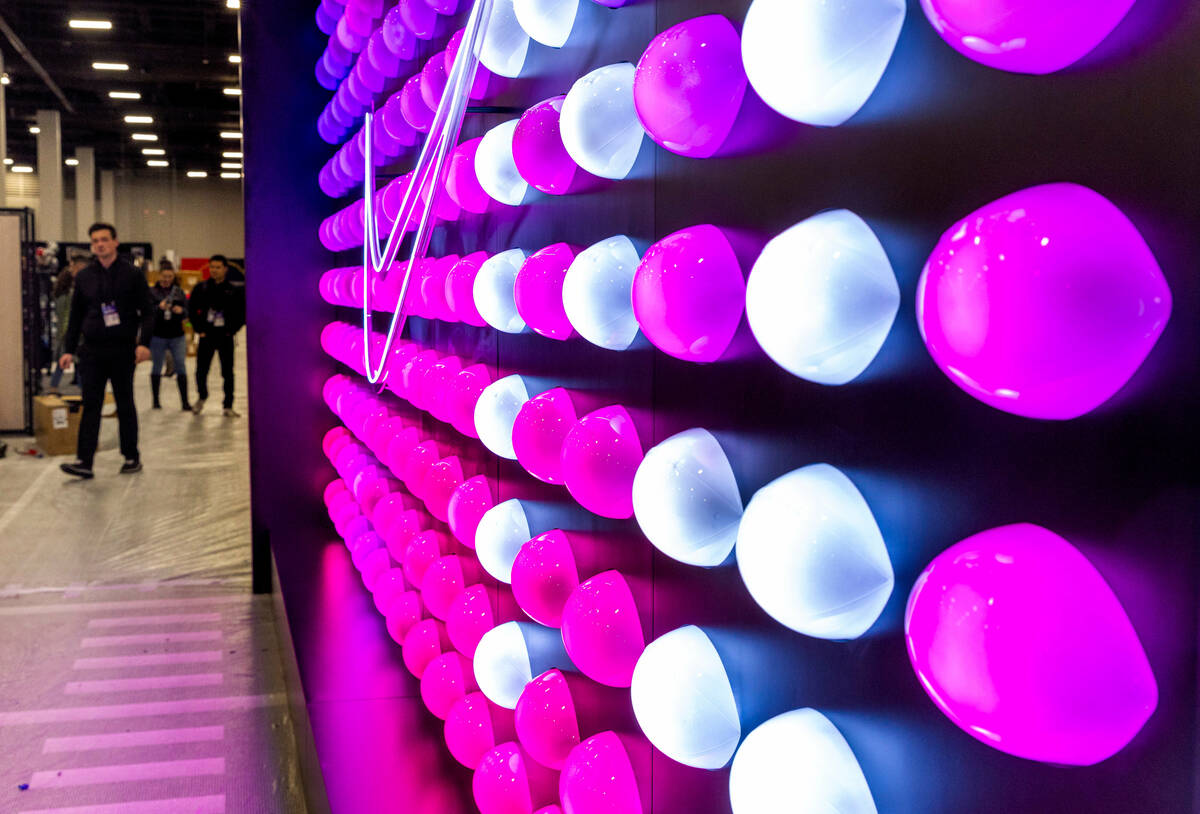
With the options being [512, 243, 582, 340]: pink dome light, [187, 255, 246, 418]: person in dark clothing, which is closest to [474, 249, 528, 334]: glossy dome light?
[512, 243, 582, 340]: pink dome light

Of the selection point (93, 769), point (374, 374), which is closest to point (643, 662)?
point (374, 374)

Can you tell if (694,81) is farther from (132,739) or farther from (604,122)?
(132,739)

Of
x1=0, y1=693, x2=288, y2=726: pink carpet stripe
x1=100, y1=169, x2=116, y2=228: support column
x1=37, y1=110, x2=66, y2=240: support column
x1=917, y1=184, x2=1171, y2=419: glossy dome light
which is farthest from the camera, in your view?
x1=100, y1=169, x2=116, y2=228: support column

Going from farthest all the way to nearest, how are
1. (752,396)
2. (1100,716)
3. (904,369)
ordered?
1. (752,396)
2. (904,369)
3. (1100,716)

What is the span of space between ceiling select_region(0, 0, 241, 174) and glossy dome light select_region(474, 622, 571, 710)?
43.9ft

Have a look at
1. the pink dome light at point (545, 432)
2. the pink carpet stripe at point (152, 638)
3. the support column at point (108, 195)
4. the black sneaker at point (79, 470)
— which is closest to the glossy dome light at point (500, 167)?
the pink dome light at point (545, 432)

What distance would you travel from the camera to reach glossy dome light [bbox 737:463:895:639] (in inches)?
24.8

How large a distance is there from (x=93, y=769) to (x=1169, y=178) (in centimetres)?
287

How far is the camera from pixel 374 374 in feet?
8.52

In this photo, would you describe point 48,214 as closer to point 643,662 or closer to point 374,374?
point 374,374

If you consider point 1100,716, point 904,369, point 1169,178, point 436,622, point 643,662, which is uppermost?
point 1169,178

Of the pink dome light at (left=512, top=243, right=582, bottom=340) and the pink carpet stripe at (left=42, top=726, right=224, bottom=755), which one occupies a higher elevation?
the pink dome light at (left=512, top=243, right=582, bottom=340)

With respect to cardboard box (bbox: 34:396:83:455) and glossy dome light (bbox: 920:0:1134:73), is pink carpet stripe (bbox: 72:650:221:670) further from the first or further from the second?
cardboard box (bbox: 34:396:83:455)

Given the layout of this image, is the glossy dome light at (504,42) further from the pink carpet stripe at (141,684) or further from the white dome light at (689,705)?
the pink carpet stripe at (141,684)
